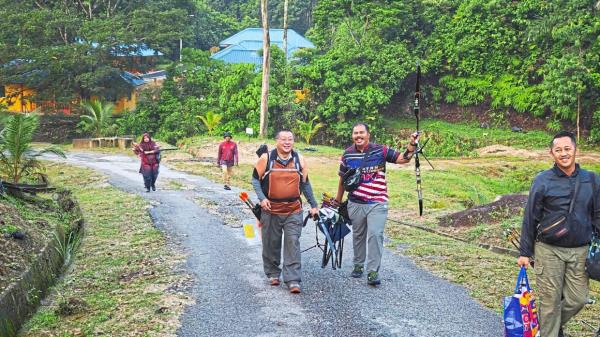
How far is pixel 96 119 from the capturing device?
37938mm

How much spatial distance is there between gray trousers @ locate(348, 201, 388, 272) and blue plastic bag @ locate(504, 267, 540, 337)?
2.52 metres

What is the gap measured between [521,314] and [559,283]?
1.41ft

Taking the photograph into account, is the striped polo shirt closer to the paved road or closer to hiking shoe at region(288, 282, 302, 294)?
the paved road

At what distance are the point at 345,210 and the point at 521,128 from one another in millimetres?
30809

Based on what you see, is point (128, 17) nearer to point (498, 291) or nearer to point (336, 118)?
point (336, 118)

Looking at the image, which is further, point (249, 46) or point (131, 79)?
point (249, 46)

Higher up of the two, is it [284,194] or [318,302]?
[284,194]

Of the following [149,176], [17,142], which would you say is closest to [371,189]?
[149,176]

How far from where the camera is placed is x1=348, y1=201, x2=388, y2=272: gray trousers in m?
8.37

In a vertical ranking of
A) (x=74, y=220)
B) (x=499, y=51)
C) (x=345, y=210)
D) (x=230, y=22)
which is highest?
(x=230, y=22)

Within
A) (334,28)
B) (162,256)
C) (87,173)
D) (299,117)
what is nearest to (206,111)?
(299,117)

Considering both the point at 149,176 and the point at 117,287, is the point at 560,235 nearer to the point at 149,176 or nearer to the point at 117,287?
the point at 117,287

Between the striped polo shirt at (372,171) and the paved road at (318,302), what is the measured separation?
107 cm

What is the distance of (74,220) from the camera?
1443 cm
